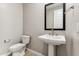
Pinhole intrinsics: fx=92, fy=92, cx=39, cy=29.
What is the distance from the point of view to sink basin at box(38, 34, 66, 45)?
1236mm

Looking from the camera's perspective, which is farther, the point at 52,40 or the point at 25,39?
the point at 25,39

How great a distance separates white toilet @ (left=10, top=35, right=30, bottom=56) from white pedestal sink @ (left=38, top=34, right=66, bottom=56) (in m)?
0.23

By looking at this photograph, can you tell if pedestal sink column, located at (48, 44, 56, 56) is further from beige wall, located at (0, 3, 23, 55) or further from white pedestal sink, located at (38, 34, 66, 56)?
beige wall, located at (0, 3, 23, 55)

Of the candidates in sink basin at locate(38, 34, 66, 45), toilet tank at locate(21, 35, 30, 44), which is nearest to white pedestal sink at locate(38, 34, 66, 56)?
sink basin at locate(38, 34, 66, 45)

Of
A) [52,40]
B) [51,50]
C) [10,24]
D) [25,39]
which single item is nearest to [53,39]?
[52,40]

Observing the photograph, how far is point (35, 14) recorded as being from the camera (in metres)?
1.39

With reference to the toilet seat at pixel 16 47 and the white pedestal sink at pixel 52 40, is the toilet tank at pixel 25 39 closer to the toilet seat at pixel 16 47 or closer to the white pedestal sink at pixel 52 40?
the toilet seat at pixel 16 47

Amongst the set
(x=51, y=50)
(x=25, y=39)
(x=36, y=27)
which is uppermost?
(x=36, y=27)

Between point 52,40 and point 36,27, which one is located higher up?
point 36,27

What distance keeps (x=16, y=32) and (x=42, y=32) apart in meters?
0.39

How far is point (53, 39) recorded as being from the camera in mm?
1255

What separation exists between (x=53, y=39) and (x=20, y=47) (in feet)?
1.65

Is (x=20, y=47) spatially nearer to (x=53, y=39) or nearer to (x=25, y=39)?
(x=25, y=39)

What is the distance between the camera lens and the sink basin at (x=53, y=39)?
1.24 meters
